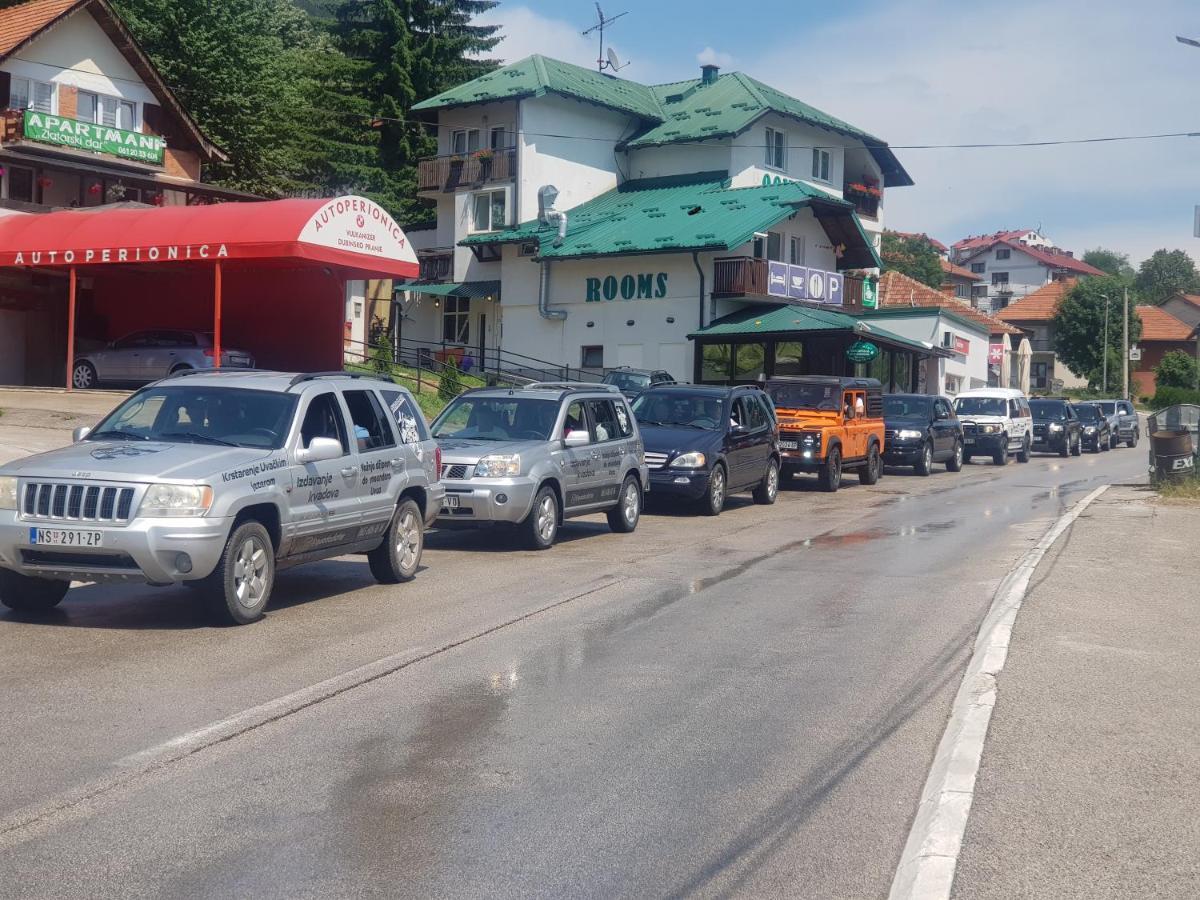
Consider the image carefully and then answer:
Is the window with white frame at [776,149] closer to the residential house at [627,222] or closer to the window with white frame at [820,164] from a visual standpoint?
the residential house at [627,222]

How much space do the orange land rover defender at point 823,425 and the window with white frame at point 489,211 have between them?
2690cm

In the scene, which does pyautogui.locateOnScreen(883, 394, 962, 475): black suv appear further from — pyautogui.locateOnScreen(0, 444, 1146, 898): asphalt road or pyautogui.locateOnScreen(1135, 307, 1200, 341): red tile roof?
pyautogui.locateOnScreen(1135, 307, 1200, 341): red tile roof

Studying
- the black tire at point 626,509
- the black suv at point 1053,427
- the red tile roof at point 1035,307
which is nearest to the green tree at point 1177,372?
the red tile roof at point 1035,307

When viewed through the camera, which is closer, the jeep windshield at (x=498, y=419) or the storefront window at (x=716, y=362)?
the jeep windshield at (x=498, y=419)

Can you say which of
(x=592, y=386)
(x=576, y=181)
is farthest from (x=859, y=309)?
(x=592, y=386)

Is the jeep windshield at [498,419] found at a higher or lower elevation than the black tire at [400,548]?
higher

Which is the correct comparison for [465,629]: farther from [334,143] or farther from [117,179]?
[334,143]

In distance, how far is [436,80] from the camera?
2194 inches

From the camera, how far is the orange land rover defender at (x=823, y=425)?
81.3 feet

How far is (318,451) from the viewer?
1048 cm

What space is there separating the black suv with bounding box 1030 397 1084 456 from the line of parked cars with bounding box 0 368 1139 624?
25550 mm

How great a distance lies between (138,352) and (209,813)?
90.0 ft

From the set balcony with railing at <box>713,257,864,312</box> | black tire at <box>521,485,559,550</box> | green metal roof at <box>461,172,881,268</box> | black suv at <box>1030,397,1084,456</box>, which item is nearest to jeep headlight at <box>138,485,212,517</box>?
black tire at <box>521,485,559,550</box>

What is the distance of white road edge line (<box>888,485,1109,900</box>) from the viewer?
4.68 meters
